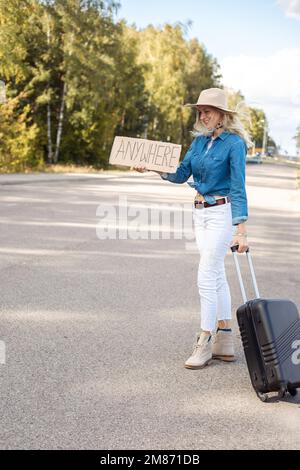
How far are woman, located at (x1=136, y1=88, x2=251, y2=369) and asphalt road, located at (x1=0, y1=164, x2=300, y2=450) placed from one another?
1.35 feet

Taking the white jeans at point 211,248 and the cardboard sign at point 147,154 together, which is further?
the cardboard sign at point 147,154

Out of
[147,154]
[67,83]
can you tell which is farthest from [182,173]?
[67,83]

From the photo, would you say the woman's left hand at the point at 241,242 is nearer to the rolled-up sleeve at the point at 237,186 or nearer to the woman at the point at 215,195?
the woman at the point at 215,195

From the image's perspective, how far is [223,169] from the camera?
16.3 feet

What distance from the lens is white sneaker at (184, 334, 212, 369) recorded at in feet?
16.6

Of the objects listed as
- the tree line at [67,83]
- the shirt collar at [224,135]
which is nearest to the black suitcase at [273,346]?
the shirt collar at [224,135]

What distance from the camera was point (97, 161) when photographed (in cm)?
4406

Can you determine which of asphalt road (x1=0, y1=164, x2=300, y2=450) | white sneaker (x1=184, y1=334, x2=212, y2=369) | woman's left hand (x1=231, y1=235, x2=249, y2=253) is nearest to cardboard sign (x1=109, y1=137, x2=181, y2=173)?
woman's left hand (x1=231, y1=235, x2=249, y2=253)

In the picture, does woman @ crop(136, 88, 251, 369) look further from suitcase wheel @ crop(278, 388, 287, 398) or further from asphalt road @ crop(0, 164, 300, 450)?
suitcase wheel @ crop(278, 388, 287, 398)

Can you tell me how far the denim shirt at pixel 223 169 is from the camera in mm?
4867

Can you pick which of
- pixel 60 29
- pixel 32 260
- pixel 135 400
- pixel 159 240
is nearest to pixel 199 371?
pixel 135 400

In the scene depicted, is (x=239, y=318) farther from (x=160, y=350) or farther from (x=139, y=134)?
(x=139, y=134)

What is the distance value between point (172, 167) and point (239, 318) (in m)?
→ 1.27

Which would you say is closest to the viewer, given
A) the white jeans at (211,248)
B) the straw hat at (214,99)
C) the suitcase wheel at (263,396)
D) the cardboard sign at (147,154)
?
the suitcase wheel at (263,396)
